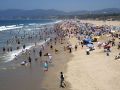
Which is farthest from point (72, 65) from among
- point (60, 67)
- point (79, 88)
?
point (79, 88)

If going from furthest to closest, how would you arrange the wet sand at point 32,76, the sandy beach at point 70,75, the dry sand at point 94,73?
1. the wet sand at point 32,76
2. the sandy beach at point 70,75
3. the dry sand at point 94,73

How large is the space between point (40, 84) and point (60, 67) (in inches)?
272

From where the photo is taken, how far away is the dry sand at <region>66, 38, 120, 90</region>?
19.8m

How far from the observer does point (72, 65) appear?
2858cm

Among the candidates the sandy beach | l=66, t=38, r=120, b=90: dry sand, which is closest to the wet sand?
the sandy beach

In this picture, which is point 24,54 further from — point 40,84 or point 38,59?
point 40,84

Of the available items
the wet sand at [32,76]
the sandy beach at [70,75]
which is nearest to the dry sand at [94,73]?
the sandy beach at [70,75]

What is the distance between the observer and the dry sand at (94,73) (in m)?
19.8

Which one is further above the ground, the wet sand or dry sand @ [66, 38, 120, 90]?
dry sand @ [66, 38, 120, 90]

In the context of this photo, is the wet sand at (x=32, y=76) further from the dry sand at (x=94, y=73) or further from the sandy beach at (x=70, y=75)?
the dry sand at (x=94, y=73)

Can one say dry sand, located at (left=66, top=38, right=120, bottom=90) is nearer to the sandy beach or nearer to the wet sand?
the sandy beach

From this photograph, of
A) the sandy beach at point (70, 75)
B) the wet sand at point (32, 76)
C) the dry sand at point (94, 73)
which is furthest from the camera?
the wet sand at point (32, 76)

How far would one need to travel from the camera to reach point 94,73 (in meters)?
23.5

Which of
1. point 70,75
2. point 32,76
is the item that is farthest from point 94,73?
point 32,76
